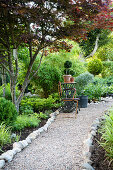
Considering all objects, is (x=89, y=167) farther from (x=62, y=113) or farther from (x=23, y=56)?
(x=23, y=56)

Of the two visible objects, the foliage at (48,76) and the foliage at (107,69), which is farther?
the foliage at (107,69)

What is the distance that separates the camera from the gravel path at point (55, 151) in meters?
2.08

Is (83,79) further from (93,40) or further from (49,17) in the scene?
(93,40)

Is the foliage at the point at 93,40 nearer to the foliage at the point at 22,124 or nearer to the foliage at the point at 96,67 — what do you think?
the foliage at the point at 96,67

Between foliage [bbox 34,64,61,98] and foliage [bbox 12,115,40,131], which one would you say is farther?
foliage [bbox 34,64,61,98]

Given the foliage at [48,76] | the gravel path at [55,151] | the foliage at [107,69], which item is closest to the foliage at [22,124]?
the gravel path at [55,151]

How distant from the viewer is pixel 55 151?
8.20ft

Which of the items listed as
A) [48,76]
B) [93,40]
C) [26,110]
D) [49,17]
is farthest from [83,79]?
[93,40]

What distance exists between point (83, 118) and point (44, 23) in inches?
96.8

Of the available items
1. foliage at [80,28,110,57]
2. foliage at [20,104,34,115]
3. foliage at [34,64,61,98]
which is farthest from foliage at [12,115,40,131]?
foliage at [80,28,110,57]

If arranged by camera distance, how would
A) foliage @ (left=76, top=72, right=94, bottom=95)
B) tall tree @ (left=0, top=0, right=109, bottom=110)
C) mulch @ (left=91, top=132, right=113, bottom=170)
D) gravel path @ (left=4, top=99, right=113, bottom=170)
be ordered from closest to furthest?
mulch @ (left=91, top=132, right=113, bottom=170), gravel path @ (left=4, top=99, right=113, bottom=170), tall tree @ (left=0, top=0, right=109, bottom=110), foliage @ (left=76, top=72, right=94, bottom=95)

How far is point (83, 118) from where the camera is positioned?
446cm

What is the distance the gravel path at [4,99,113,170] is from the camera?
2082 millimetres

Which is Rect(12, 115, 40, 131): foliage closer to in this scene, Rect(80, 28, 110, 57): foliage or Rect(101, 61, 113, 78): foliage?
Rect(101, 61, 113, 78): foliage
